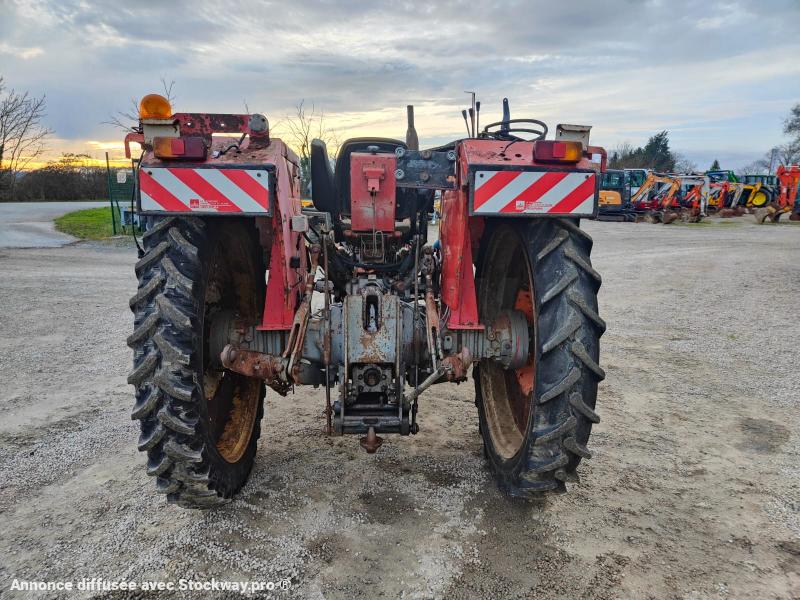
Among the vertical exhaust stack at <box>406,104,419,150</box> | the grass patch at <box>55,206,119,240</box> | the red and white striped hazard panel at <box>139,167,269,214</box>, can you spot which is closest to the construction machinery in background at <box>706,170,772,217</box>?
the grass patch at <box>55,206,119,240</box>

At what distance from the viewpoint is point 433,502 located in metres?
3.21

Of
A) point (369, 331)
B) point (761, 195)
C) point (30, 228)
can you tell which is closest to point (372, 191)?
point (369, 331)

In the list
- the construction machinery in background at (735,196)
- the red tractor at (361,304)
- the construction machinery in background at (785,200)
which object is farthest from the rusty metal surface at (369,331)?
the construction machinery in background at (735,196)

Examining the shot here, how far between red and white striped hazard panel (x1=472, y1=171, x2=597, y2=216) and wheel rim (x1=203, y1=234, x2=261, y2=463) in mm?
1542

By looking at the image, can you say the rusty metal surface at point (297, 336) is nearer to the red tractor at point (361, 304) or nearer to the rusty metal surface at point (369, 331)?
the red tractor at point (361, 304)

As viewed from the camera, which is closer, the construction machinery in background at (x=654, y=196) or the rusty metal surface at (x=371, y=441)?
the rusty metal surface at (x=371, y=441)

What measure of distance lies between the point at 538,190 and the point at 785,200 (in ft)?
86.4

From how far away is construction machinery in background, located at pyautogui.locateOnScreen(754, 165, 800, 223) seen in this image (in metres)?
22.9

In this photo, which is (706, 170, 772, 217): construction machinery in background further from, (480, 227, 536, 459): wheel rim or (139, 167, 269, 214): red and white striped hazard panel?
(139, 167, 269, 214): red and white striped hazard panel

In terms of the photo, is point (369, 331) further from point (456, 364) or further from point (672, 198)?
point (672, 198)

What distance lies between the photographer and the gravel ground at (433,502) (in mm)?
2613

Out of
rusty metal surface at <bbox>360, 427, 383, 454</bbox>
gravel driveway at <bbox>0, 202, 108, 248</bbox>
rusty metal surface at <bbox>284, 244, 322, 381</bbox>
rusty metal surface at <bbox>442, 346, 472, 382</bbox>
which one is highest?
gravel driveway at <bbox>0, 202, 108, 248</bbox>

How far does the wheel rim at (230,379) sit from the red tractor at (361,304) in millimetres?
12

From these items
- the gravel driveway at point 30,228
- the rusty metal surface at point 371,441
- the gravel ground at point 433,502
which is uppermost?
the gravel driveway at point 30,228
